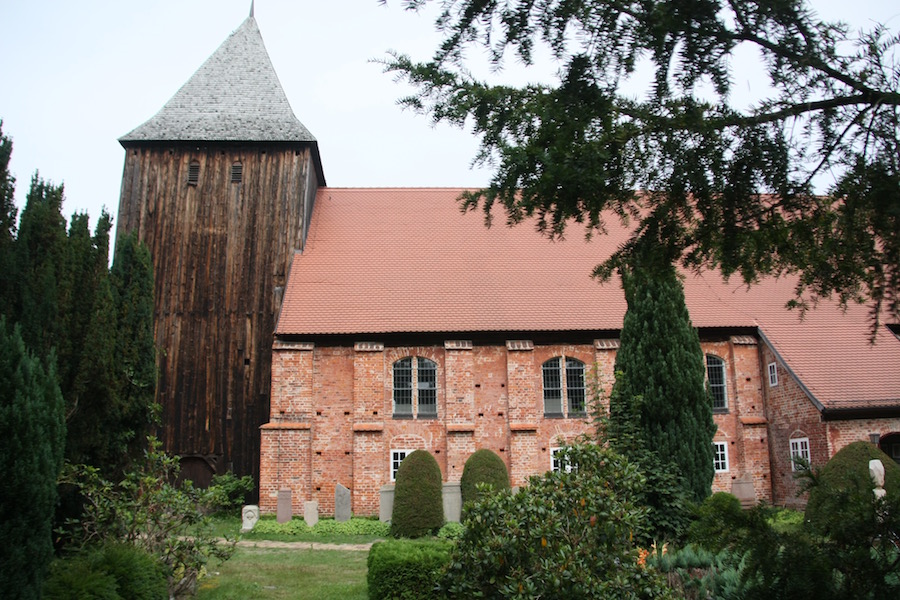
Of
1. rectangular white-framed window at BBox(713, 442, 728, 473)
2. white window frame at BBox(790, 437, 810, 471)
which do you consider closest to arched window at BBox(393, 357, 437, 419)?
rectangular white-framed window at BBox(713, 442, 728, 473)

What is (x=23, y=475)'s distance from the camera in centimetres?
706

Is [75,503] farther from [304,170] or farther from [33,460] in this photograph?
[304,170]

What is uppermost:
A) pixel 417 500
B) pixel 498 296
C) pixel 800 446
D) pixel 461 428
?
pixel 498 296

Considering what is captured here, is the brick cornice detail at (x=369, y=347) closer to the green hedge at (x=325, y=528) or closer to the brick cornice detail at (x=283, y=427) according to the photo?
the brick cornice detail at (x=283, y=427)

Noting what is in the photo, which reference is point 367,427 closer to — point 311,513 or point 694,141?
point 311,513

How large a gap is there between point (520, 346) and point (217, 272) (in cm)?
954

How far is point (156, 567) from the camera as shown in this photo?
955 cm

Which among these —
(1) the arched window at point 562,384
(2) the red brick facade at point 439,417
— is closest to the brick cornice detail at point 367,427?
(2) the red brick facade at point 439,417

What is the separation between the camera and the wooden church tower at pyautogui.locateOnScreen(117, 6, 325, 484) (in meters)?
21.5

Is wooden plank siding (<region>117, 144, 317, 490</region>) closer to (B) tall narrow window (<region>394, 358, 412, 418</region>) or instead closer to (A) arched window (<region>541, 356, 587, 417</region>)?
(B) tall narrow window (<region>394, 358, 412, 418</region>)

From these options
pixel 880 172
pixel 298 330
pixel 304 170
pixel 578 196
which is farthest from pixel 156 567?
pixel 304 170

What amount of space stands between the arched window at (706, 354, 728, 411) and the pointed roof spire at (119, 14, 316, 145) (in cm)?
1416

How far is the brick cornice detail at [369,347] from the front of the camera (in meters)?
21.2

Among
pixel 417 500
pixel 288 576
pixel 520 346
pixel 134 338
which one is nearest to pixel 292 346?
pixel 417 500
